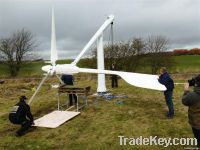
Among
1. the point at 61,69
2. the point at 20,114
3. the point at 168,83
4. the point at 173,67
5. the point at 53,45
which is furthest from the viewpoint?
the point at 173,67

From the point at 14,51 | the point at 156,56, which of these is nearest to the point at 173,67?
the point at 156,56

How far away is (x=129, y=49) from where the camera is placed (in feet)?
109

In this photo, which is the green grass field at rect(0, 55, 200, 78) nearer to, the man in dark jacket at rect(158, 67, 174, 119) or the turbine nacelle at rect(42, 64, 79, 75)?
the turbine nacelle at rect(42, 64, 79, 75)

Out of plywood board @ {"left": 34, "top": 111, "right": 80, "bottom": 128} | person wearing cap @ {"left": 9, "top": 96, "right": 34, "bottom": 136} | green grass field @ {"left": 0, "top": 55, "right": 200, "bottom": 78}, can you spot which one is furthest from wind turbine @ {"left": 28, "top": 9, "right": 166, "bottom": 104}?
green grass field @ {"left": 0, "top": 55, "right": 200, "bottom": 78}

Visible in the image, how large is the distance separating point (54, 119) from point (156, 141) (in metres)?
4.20

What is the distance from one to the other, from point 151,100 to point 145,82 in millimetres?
3580

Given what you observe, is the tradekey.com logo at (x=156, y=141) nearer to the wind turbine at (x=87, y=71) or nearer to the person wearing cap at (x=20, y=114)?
the wind turbine at (x=87, y=71)

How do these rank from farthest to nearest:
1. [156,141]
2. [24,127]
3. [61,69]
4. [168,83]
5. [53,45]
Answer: [53,45]
[61,69]
[168,83]
[24,127]
[156,141]

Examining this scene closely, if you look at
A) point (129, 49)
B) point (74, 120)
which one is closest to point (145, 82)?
point (74, 120)

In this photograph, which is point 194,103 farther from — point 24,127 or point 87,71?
point 87,71

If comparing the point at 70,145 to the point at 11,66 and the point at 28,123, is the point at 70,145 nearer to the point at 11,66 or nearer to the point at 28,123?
the point at 28,123

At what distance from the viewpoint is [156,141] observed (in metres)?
8.10

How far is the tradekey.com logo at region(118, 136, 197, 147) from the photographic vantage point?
7.80 metres

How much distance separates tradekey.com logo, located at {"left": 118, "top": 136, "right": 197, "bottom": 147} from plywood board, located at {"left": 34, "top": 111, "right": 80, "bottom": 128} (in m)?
2.70
